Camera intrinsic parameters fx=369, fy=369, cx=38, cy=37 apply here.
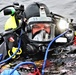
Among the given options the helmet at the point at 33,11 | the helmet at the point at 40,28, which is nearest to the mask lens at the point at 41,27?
the helmet at the point at 40,28

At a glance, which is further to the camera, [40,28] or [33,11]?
[33,11]

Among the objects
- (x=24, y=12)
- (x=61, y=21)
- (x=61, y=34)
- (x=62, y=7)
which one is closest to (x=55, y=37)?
(x=61, y=34)

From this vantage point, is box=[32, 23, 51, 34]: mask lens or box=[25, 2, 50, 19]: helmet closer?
box=[32, 23, 51, 34]: mask lens

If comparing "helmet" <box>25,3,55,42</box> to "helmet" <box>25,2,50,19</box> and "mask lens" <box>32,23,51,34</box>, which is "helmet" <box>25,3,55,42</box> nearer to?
"mask lens" <box>32,23,51,34</box>

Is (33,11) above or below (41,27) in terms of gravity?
above

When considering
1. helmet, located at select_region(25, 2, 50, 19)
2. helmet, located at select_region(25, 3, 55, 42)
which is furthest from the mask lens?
helmet, located at select_region(25, 2, 50, 19)

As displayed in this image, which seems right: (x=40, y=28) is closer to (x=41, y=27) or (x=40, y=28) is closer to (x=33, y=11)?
(x=41, y=27)

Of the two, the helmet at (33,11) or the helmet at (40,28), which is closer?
the helmet at (40,28)

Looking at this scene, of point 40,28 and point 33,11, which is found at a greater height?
point 33,11

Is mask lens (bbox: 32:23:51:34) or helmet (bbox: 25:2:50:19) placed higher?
helmet (bbox: 25:2:50:19)

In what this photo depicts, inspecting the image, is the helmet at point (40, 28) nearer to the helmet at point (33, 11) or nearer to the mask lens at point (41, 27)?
the mask lens at point (41, 27)

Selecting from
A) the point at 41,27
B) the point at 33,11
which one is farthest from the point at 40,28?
the point at 33,11

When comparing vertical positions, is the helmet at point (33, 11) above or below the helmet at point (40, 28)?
above

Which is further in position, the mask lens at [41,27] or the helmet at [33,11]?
the helmet at [33,11]
